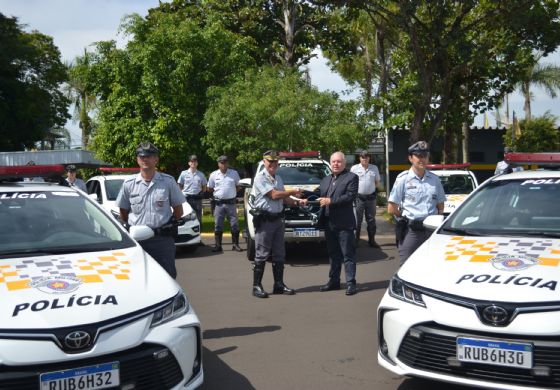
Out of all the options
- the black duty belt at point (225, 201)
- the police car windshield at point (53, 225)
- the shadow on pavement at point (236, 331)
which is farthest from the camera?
the black duty belt at point (225, 201)

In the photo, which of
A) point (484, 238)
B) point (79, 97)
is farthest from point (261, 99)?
point (79, 97)

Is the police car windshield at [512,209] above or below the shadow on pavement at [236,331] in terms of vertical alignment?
above

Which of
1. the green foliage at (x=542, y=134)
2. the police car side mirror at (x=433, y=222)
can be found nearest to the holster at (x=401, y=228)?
the police car side mirror at (x=433, y=222)

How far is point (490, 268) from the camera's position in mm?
4562

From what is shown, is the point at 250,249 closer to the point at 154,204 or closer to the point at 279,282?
the point at 279,282

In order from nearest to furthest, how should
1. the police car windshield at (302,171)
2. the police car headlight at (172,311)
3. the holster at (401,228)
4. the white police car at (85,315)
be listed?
the white police car at (85,315) → the police car headlight at (172,311) → the holster at (401,228) → the police car windshield at (302,171)

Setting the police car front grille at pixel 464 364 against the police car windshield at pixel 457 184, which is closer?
the police car front grille at pixel 464 364

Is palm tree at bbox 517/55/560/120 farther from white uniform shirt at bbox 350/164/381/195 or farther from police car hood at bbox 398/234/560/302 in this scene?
police car hood at bbox 398/234/560/302

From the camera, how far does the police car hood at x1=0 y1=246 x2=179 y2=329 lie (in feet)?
12.7

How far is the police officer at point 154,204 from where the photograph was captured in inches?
257

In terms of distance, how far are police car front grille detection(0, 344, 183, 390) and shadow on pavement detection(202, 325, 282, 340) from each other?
2.48 m

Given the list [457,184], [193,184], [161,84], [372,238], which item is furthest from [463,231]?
[161,84]

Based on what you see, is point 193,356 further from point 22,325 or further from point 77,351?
point 22,325

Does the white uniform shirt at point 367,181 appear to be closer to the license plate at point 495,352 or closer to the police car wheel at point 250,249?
the police car wheel at point 250,249
